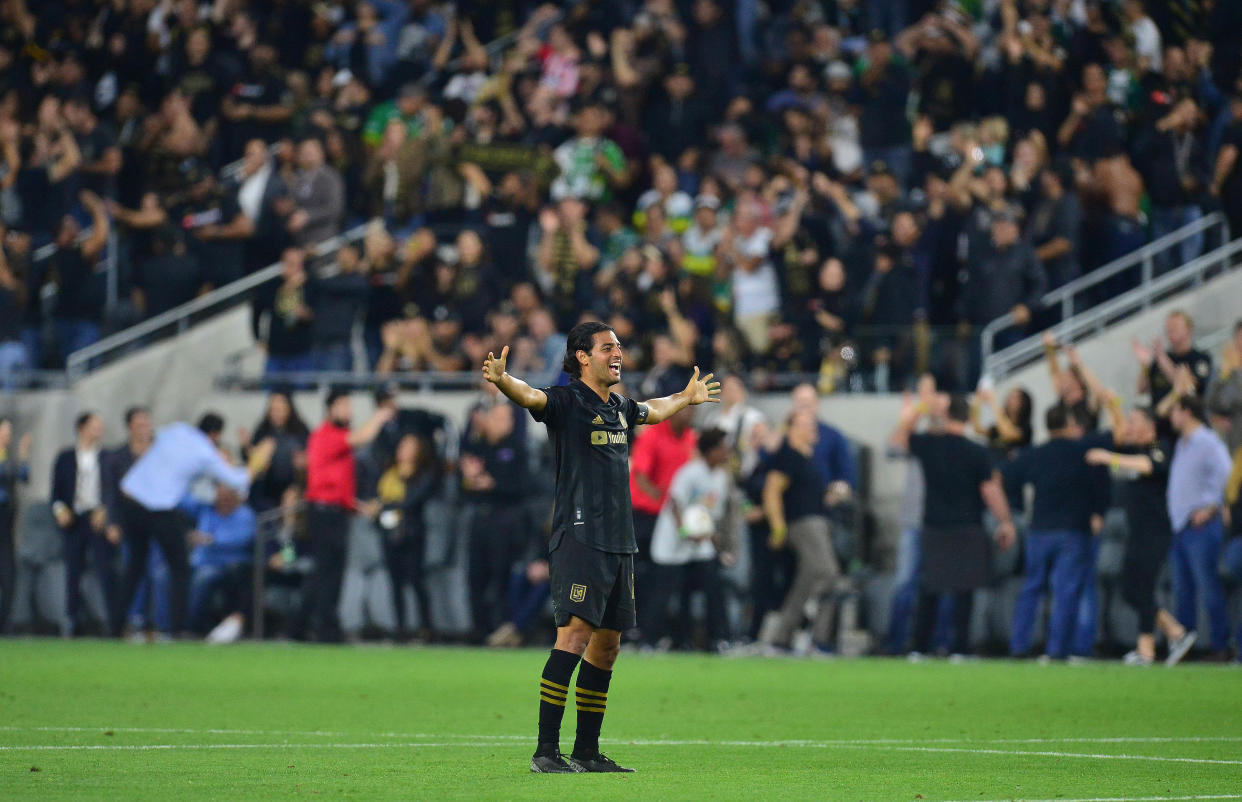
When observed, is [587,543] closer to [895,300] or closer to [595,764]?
[595,764]

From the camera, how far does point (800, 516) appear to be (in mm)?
18969

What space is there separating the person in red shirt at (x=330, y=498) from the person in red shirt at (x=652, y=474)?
114 inches

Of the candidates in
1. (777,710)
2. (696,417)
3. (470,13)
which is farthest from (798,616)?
(470,13)

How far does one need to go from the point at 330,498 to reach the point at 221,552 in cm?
159

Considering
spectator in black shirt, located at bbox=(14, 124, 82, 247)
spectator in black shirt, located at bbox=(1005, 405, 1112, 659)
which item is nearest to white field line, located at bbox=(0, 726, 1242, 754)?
spectator in black shirt, located at bbox=(1005, 405, 1112, 659)

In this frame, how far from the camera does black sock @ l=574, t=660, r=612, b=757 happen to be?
9219 millimetres

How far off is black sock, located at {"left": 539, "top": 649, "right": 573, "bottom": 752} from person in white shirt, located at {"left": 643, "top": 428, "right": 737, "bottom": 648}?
9.48 metres

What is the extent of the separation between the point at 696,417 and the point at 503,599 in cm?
265

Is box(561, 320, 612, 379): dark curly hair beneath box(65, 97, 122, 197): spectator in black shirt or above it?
beneath

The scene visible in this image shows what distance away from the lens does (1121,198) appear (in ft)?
66.4

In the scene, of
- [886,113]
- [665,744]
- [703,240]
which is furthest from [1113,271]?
[665,744]

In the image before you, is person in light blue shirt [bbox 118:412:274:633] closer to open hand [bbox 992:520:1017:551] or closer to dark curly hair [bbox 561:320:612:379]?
open hand [bbox 992:520:1017:551]

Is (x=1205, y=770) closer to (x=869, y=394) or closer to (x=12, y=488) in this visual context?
(x=869, y=394)

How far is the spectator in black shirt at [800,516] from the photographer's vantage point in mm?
18812
